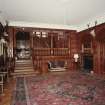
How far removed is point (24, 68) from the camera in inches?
375

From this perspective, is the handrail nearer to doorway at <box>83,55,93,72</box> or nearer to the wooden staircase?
the wooden staircase

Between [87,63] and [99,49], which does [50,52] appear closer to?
[87,63]

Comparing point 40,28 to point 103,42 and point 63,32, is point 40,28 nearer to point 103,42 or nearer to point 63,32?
point 63,32

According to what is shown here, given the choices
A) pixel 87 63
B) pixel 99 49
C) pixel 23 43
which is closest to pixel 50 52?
pixel 87 63

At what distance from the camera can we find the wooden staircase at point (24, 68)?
8936 millimetres

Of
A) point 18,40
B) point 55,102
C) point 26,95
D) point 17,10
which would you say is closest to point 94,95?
point 55,102

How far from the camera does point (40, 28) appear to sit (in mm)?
10383

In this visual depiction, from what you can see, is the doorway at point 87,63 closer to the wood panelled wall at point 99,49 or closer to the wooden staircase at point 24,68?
the wood panelled wall at point 99,49

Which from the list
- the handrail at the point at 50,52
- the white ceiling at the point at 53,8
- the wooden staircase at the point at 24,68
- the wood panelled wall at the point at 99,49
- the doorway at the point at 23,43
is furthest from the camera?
the doorway at the point at 23,43

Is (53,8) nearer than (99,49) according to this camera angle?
Yes

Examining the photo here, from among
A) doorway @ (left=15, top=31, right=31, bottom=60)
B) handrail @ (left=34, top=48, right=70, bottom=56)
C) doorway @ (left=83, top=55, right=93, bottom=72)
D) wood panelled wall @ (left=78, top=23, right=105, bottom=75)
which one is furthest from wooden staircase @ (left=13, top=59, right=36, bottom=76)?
wood panelled wall @ (left=78, top=23, right=105, bottom=75)

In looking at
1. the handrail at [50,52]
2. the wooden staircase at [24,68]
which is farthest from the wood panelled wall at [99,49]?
the wooden staircase at [24,68]

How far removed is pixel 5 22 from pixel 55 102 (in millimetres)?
7255

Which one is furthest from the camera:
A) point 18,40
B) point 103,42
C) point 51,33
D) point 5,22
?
point 18,40
